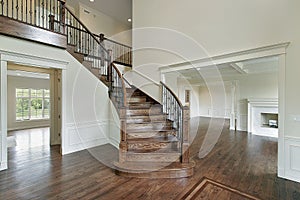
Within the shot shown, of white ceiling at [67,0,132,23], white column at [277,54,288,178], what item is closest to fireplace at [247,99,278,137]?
white column at [277,54,288,178]

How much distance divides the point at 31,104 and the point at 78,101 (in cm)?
592

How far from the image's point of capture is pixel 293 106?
3.15 meters

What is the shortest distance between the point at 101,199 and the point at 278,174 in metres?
3.16

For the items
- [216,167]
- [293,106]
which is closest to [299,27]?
[293,106]

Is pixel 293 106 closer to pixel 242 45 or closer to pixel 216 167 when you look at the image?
pixel 242 45

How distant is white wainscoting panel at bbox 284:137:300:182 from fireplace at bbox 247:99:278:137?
4.15 m

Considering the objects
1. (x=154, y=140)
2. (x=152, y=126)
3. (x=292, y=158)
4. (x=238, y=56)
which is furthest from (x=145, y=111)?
(x=292, y=158)

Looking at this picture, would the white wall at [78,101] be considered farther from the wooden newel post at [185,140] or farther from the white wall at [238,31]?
the wooden newel post at [185,140]

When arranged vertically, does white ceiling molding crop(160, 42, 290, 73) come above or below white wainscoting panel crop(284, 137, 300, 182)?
above

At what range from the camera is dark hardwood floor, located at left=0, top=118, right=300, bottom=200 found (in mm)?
2738

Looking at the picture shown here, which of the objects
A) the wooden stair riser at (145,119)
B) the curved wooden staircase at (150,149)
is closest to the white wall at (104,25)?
the curved wooden staircase at (150,149)

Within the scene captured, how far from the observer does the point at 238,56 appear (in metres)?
3.79

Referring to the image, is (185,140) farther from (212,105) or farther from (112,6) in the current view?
(212,105)

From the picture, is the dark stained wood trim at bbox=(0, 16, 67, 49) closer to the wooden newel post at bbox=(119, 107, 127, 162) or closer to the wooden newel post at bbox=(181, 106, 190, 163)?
the wooden newel post at bbox=(119, 107, 127, 162)
